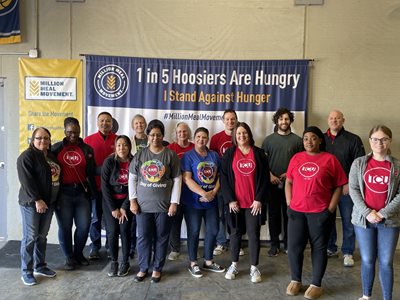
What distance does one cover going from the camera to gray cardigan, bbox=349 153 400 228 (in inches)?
104

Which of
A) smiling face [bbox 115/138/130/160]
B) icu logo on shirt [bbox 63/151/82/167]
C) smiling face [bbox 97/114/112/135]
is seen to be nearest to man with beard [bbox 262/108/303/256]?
smiling face [bbox 115/138/130/160]

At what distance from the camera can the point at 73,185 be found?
3.47 meters

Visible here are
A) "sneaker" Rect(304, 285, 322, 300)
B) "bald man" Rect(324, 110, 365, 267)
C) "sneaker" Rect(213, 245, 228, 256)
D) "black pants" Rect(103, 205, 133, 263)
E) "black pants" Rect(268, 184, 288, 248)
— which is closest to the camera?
"sneaker" Rect(304, 285, 322, 300)

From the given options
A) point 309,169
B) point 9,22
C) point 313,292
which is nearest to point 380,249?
point 313,292

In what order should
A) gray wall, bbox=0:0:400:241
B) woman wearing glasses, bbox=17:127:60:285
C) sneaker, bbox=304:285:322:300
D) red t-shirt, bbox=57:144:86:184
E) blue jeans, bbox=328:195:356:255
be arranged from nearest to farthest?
1. sneaker, bbox=304:285:322:300
2. woman wearing glasses, bbox=17:127:60:285
3. red t-shirt, bbox=57:144:86:184
4. blue jeans, bbox=328:195:356:255
5. gray wall, bbox=0:0:400:241

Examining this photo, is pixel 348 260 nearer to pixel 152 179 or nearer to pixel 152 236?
pixel 152 236

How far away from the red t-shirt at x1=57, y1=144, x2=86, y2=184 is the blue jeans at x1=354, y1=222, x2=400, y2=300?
8.30 ft

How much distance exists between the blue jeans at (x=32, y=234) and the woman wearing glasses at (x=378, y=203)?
2.69m

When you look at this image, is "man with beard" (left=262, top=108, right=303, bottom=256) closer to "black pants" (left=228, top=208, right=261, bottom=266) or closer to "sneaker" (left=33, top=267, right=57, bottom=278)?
"black pants" (left=228, top=208, right=261, bottom=266)

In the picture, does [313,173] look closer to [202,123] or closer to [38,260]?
[202,123]

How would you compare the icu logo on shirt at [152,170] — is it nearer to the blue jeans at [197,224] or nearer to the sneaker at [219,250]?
the blue jeans at [197,224]

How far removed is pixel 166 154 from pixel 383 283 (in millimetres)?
2065

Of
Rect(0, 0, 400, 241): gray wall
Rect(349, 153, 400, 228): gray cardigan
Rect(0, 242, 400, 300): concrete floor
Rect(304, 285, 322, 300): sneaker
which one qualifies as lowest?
Rect(0, 242, 400, 300): concrete floor

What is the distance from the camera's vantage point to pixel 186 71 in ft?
14.1
